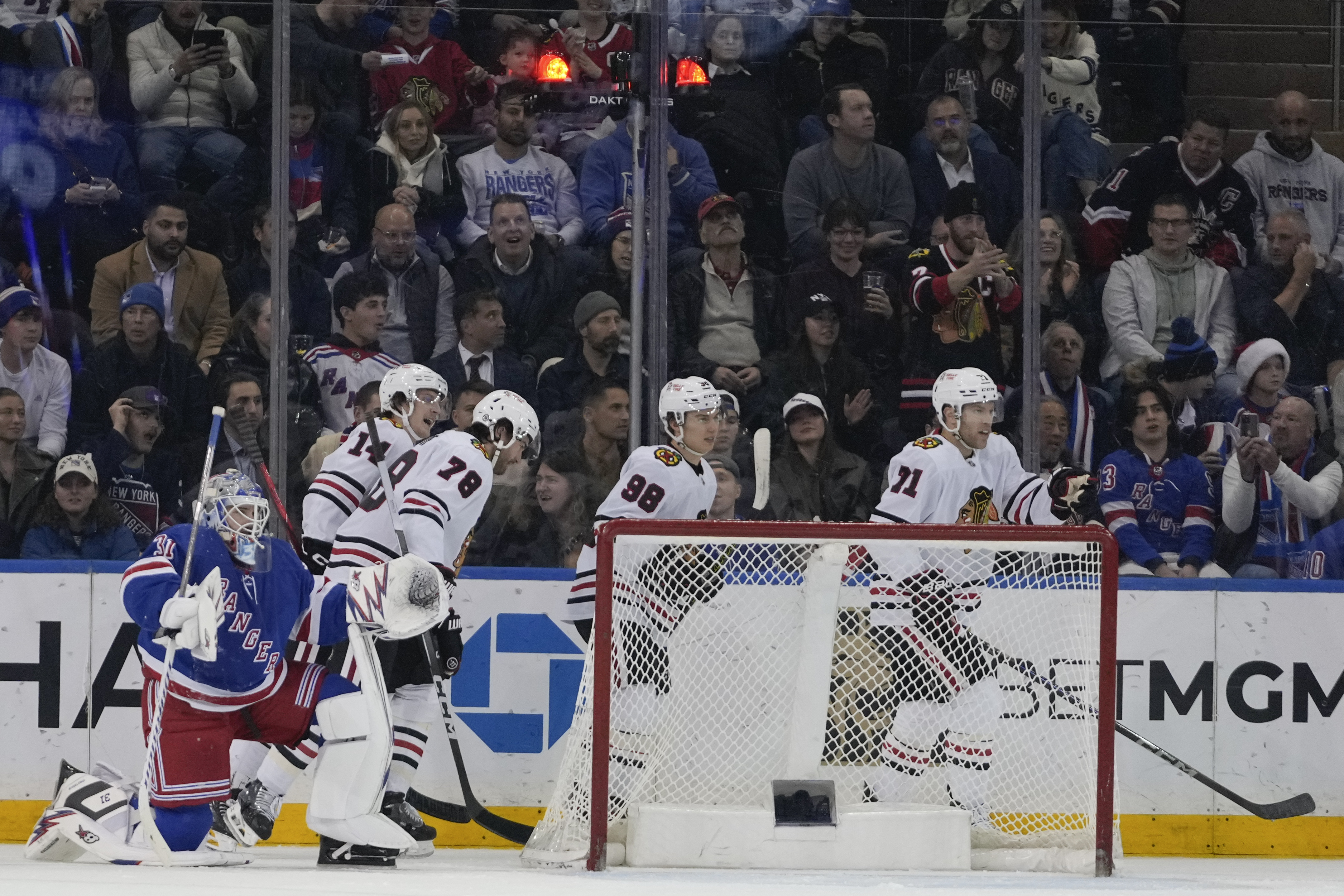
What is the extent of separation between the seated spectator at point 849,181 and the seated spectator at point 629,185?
0.28 meters

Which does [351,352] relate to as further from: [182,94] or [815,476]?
[815,476]

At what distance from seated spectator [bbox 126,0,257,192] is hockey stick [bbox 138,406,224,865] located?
1484 millimetres

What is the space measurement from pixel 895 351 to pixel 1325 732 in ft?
5.41

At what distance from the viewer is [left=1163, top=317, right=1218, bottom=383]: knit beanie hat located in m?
5.39

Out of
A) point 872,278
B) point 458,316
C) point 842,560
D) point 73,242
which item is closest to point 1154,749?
point 842,560

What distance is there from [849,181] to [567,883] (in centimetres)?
262

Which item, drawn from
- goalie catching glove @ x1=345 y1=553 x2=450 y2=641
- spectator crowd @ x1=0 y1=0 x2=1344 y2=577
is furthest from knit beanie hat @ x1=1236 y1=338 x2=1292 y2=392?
goalie catching glove @ x1=345 y1=553 x2=450 y2=641

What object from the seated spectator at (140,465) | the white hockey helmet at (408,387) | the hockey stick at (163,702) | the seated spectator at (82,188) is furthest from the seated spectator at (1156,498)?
the seated spectator at (82,188)

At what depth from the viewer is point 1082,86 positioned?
548 cm

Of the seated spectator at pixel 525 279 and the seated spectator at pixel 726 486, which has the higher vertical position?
the seated spectator at pixel 525 279

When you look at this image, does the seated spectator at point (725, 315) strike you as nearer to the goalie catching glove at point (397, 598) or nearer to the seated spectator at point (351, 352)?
the seated spectator at point (351, 352)

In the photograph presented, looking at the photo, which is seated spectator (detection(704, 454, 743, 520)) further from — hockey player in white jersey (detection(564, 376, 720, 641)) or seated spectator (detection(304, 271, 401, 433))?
seated spectator (detection(304, 271, 401, 433))

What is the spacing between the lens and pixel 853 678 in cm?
445

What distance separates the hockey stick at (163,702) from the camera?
402 centimetres
